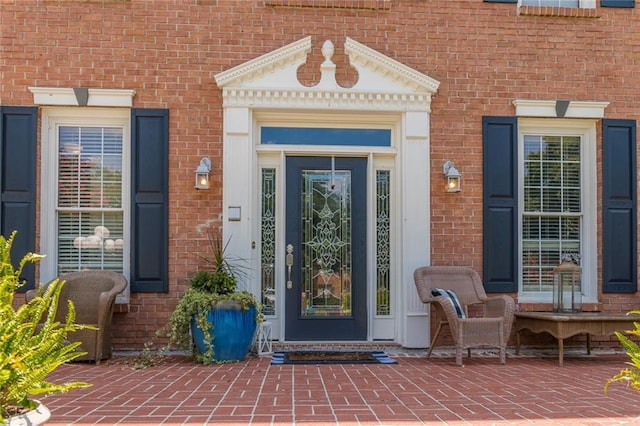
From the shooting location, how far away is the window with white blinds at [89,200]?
677 cm

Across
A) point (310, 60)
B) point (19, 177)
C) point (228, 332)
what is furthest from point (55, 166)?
point (310, 60)

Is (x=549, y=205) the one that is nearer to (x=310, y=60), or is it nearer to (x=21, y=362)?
(x=310, y=60)

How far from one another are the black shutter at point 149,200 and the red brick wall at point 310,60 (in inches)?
3.8

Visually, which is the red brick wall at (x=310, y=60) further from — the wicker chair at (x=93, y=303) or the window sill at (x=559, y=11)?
the wicker chair at (x=93, y=303)

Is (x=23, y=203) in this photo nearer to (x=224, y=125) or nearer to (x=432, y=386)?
(x=224, y=125)

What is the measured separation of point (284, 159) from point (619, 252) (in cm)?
406

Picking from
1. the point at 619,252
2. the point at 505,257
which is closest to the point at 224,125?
the point at 505,257

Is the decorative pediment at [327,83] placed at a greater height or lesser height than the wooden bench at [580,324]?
greater

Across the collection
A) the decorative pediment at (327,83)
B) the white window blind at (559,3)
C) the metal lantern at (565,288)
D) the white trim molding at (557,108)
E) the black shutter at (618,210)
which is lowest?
the metal lantern at (565,288)

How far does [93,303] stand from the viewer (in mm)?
6121

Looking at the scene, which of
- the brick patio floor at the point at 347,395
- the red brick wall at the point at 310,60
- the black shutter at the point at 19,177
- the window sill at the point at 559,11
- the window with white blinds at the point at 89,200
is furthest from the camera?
the window sill at the point at 559,11

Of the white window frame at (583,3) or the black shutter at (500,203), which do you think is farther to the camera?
the white window frame at (583,3)

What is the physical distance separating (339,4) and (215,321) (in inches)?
149

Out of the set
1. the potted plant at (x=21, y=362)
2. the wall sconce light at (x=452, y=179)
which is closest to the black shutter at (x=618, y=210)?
the wall sconce light at (x=452, y=179)
